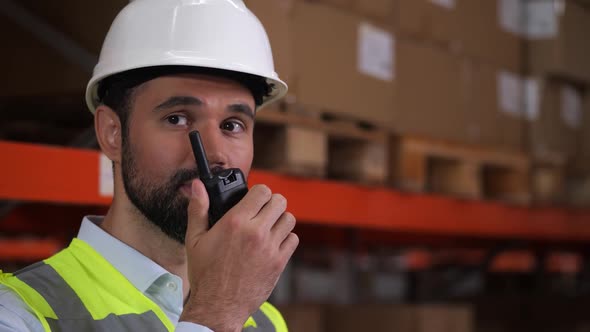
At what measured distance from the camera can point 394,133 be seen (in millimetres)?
4008

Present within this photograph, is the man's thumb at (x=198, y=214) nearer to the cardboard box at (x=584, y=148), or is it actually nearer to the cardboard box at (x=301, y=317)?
the cardboard box at (x=301, y=317)

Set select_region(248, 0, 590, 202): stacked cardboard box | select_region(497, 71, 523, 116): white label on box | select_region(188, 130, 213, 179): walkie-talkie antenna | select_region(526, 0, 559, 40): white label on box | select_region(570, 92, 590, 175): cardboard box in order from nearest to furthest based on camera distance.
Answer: select_region(188, 130, 213, 179): walkie-talkie antenna < select_region(248, 0, 590, 202): stacked cardboard box < select_region(497, 71, 523, 116): white label on box < select_region(526, 0, 559, 40): white label on box < select_region(570, 92, 590, 175): cardboard box

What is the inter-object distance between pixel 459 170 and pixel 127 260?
8.88ft

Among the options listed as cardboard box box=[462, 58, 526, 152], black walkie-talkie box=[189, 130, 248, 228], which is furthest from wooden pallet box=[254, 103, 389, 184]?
black walkie-talkie box=[189, 130, 248, 228]

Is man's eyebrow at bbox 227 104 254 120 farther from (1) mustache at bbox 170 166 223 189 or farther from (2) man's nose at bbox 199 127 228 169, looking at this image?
(1) mustache at bbox 170 166 223 189

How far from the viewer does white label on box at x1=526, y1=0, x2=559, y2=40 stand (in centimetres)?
507

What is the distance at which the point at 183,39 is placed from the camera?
6.72 feet

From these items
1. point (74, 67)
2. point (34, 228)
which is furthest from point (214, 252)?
point (34, 228)

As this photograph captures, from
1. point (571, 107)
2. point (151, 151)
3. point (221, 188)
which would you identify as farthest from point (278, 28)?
point (571, 107)

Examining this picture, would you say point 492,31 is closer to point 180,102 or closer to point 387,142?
point 387,142

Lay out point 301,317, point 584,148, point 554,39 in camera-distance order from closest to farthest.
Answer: point 301,317
point 554,39
point 584,148

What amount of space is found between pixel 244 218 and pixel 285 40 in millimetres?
1636

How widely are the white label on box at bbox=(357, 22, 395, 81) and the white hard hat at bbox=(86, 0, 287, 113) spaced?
5.35 feet

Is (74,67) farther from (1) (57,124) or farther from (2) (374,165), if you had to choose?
(2) (374,165)
